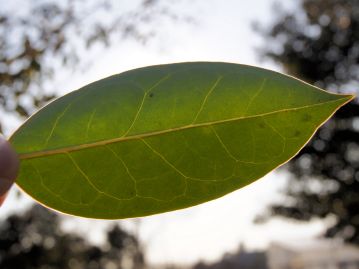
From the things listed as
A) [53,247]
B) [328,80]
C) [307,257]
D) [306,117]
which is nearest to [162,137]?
[306,117]

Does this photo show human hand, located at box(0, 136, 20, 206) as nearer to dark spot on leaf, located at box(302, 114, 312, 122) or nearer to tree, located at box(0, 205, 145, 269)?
dark spot on leaf, located at box(302, 114, 312, 122)

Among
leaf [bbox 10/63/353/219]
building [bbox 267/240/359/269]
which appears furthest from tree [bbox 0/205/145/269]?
leaf [bbox 10/63/353/219]

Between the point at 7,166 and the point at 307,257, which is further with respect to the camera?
the point at 307,257

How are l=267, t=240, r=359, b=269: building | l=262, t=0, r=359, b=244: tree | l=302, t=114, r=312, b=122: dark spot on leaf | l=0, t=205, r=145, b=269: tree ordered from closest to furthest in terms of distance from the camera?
l=302, t=114, r=312, b=122: dark spot on leaf < l=262, t=0, r=359, b=244: tree < l=0, t=205, r=145, b=269: tree < l=267, t=240, r=359, b=269: building

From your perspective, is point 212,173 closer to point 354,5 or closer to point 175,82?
point 175,82

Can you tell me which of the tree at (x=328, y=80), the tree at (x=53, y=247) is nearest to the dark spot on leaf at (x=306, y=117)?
the tree at (x=328, y=80)

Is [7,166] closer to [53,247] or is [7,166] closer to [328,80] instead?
[328,80]

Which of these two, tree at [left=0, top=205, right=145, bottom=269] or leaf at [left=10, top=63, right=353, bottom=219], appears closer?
leaf at [left=10, top=63, right=353, bottom=219]
